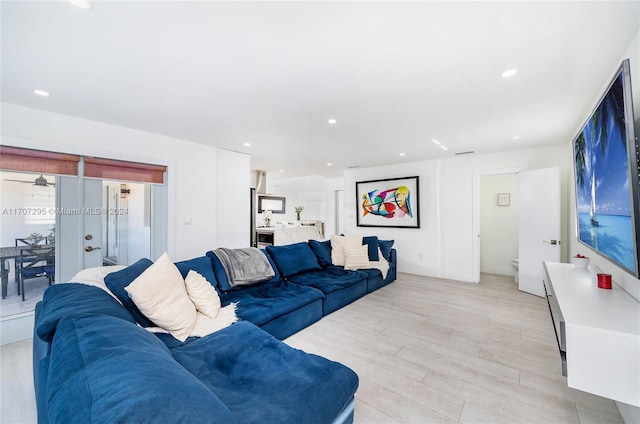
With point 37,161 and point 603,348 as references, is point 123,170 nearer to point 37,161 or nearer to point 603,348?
point 37,161

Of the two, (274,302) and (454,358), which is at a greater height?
(274,302)

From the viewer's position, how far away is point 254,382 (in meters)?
1.32

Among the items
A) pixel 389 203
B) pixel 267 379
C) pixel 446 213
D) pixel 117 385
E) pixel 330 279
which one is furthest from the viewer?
pixel 389 203

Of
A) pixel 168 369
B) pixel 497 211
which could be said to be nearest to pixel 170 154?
pixel 168 369

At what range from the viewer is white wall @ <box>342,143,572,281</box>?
184 inches

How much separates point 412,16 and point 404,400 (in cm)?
245

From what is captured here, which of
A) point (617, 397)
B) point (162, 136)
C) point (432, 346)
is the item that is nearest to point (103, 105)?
point (162, 136)

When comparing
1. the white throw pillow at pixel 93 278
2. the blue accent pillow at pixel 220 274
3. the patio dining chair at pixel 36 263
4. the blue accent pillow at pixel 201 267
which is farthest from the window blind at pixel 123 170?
the white throw pillow at pixel 93 278

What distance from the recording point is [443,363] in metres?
2.26

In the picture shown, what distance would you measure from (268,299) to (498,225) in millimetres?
5123

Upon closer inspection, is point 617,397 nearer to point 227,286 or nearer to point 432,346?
point 432,346

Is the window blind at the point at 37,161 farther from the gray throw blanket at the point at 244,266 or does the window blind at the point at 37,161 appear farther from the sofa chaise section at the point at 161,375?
the sofa chaise section at the point at 161,375

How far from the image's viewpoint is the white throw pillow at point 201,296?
2219 mm

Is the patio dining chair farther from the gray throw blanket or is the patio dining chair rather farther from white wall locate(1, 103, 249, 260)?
the gray throw blanket
